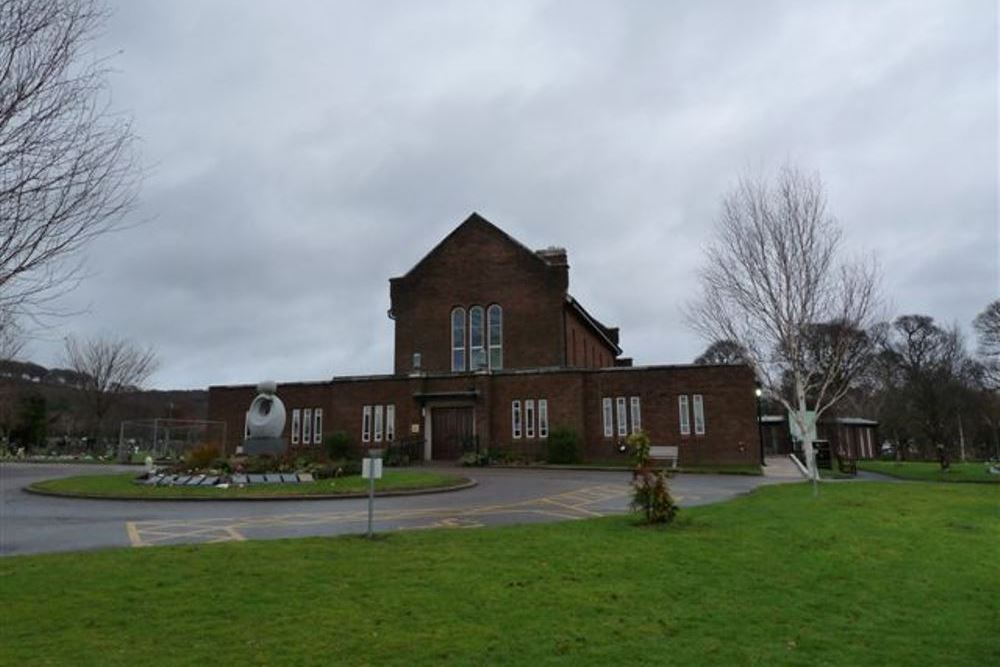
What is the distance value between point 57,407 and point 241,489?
49112 mm

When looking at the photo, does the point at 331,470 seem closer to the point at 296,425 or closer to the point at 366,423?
the point at 366,423

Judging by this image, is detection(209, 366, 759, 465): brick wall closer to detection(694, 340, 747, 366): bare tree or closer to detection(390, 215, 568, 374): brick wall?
detection(694, 340, 747, 366): bare tree

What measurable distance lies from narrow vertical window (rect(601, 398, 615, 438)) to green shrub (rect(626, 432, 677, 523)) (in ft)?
71.0

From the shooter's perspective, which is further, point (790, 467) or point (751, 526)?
point (790, 467)

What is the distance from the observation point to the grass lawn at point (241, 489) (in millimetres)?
18516

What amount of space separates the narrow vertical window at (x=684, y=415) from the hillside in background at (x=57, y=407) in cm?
3310

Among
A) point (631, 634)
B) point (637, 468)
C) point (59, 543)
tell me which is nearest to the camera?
point (631, 634)

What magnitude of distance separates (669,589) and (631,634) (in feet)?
5.91

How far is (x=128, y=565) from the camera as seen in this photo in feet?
28.6

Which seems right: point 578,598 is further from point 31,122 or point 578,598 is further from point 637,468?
point 31,122

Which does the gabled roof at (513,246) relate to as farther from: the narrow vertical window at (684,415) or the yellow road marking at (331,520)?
the yellow road marking at (331,520)

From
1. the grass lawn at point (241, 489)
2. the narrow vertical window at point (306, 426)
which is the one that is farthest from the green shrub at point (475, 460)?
the narrow vertical window at point (306, 426)

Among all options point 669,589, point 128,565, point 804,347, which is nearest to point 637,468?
point 669,589

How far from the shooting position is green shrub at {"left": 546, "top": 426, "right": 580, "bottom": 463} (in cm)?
3284
